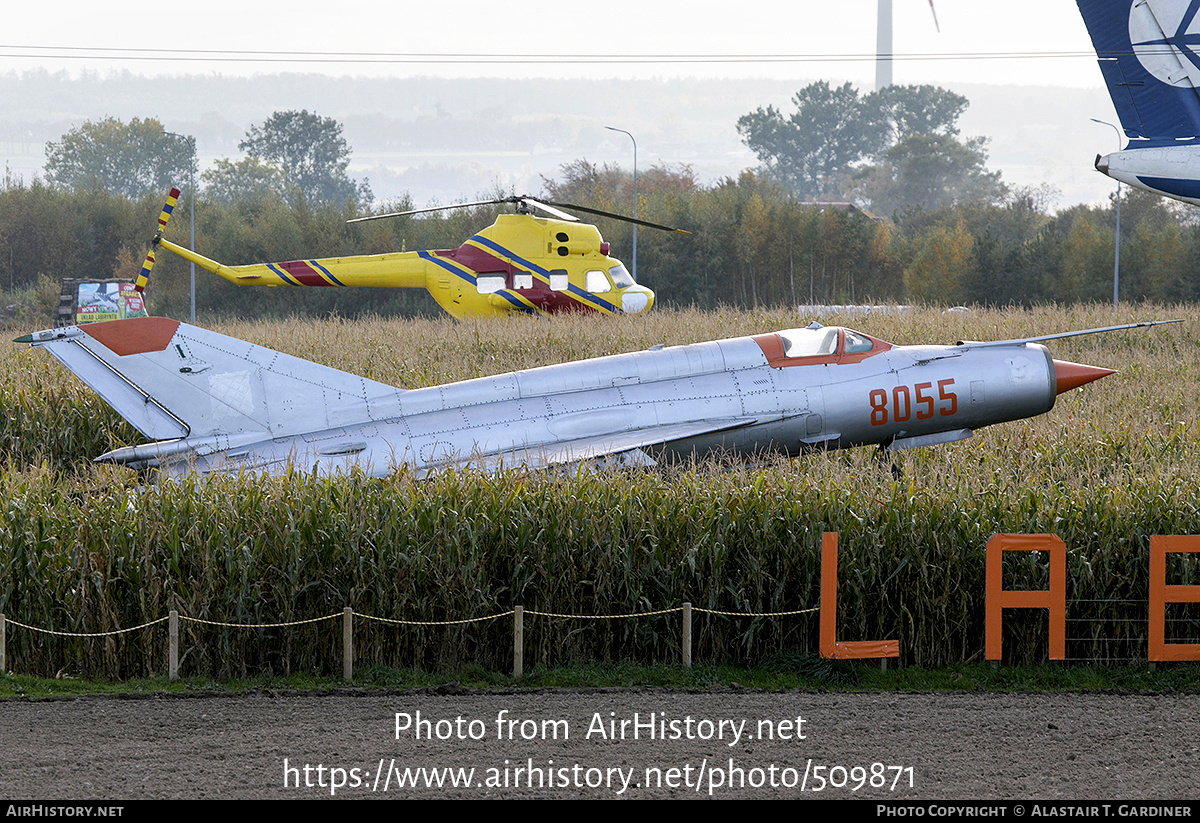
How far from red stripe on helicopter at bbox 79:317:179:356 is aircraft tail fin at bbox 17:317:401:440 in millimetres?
13

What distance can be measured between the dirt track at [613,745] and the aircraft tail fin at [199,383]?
5.69 m

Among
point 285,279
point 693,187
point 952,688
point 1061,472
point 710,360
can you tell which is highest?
point 693,187

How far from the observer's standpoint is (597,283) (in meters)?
35.5

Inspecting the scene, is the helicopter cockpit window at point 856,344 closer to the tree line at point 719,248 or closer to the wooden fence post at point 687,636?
the wooden fence post at point 687,636

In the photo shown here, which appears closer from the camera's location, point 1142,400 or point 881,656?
point 881,656

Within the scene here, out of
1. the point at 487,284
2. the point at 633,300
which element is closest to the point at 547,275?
the point at 487,284

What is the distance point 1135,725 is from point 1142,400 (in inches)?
658

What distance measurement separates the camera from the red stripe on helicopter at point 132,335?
15688mm

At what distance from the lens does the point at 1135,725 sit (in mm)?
10523

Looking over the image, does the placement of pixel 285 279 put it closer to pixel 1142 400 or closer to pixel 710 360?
pixel 710 360

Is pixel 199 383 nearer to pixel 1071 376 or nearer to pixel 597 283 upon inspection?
pixel 1071 376

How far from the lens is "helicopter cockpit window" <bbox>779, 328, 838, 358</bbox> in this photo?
57.4 feet

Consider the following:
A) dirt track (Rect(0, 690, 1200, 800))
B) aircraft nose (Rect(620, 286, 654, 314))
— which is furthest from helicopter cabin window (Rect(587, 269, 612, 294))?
dirt track (Rect(0, 690, 1200, 800))
